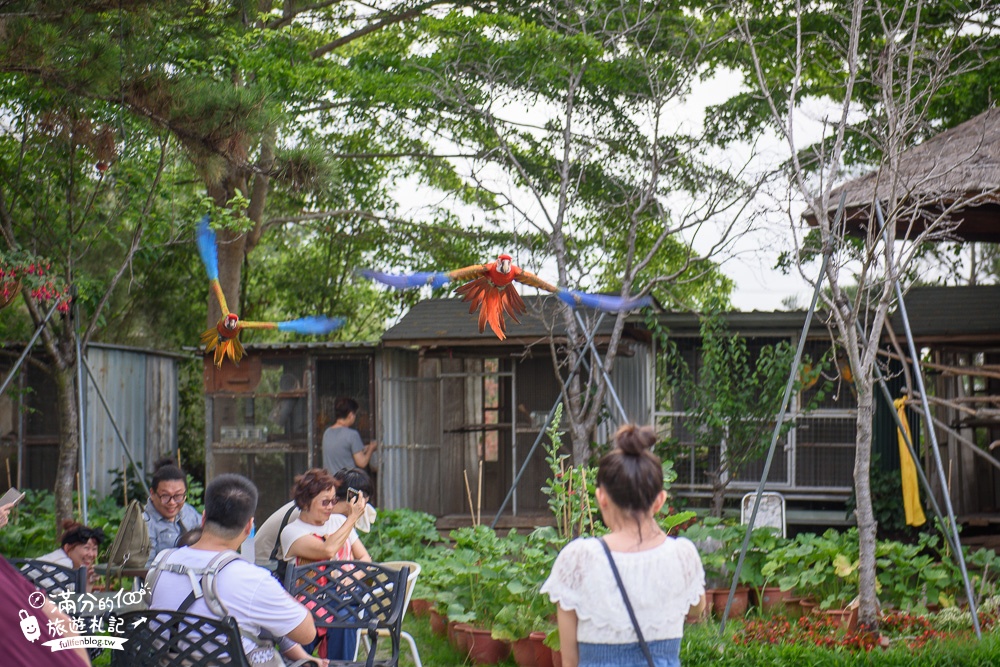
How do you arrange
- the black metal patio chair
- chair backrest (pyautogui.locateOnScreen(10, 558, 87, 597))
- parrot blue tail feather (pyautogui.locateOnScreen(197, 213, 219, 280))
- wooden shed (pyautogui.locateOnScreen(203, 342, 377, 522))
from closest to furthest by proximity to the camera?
the black metal patio chair → chair backrest (pyautogui.locateOnScreen(10, 558, 87, 597)) → parrot blue tail feather (pyautogui.locateOnScreen(197, 213, 219, 280)) → wooden shed (pyautogui.locateOnScreen(203, 342, 377, 522))

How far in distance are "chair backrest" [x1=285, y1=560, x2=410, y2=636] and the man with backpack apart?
1.97ft

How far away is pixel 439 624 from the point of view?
20.0 feet

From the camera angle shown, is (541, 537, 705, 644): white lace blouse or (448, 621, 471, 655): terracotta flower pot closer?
(541, 537, 705, 644): white lace blouse

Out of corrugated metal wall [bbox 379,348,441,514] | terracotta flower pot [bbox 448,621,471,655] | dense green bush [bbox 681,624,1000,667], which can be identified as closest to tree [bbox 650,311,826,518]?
corrugated metal wall [bbox 379,348,441,514]

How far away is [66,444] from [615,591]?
22.4 ft

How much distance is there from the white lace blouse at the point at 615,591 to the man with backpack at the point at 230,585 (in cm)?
92

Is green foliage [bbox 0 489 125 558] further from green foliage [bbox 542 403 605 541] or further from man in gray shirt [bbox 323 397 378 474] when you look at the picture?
green foliage [bbox 542 403 605 541]

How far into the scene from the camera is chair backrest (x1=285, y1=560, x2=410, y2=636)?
3.90 m

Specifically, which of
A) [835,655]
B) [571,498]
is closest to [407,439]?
[571,498]

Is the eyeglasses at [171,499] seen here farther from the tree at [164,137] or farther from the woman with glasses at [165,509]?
the tree at [164,137]

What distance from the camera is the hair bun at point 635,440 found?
2887 mm

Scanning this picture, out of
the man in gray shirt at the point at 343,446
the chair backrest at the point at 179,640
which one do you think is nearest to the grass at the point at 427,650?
the chair backrest at the point at 179,640

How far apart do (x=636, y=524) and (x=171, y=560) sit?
1.53 meters

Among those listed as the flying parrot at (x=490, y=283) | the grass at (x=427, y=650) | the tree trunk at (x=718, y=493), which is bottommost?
the grass at (x=427, y=650)
